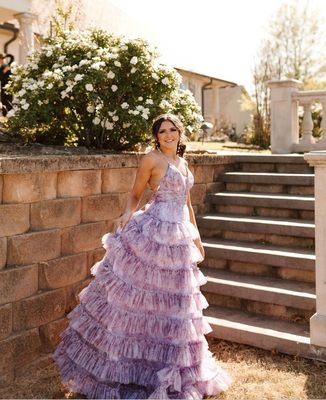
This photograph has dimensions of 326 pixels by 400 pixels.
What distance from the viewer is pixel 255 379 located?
12.7 feet

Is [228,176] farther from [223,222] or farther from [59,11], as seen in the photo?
[59,11]

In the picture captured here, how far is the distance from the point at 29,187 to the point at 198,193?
9.64ft

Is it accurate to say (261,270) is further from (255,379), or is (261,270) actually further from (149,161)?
(149,161)

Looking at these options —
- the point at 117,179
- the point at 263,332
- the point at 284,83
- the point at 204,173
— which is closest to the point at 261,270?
the point at 263,332

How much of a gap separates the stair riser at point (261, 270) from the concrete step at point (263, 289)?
6 cm

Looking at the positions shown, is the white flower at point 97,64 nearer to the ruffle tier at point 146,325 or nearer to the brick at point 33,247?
the brick at point 33,247

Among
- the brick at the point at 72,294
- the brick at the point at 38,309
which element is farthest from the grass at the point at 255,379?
the brick at the point at 72,294

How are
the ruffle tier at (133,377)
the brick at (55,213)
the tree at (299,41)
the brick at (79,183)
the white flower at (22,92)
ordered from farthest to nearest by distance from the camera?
the tree at (299,41), the white flower at (22,92), the brick at (79,183), the brick at (55,213), the ruffle tier at (133,377)

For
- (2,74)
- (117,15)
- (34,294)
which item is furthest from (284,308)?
(117,15)

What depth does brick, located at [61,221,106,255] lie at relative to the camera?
4.35 meters

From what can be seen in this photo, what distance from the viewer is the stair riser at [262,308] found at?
15.4 feet

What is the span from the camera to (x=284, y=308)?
4.77 m

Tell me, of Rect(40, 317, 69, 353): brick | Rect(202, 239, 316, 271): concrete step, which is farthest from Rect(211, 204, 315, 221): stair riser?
Rect(40, 317, 69, 353): brick

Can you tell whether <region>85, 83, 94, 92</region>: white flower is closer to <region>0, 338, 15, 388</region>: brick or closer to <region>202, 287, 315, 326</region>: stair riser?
<region>202, 287, 315, 326</region>: stair riser
